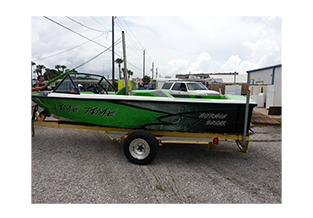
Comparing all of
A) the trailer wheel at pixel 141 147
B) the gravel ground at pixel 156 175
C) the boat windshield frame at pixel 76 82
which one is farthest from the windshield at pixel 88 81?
the trailer wheel at pixel 141 147

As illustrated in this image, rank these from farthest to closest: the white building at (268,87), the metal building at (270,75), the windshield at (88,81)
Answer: the metal building at (270,75) → the white building at (268,87) → the windshield at (88,81)

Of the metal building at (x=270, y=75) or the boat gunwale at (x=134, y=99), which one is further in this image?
the metal building at (x=270, y=75)

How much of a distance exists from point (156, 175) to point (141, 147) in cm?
61

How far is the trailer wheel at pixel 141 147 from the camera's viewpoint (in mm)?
3484

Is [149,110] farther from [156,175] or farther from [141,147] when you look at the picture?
[156,175]

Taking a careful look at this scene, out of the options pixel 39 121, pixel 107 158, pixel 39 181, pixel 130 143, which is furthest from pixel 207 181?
pixel 39 121

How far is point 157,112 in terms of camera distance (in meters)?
3.65

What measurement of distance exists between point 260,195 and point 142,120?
2218 millimetres

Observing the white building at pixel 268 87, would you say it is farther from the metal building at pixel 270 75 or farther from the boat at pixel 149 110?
the boat at pixel 149 110

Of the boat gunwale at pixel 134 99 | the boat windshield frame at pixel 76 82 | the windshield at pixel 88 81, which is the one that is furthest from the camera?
the windshield at pixel 88 81

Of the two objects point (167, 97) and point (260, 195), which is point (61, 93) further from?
point (260, 195)

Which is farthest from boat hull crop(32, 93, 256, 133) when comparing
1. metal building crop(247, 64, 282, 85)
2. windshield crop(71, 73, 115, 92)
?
metal building crop(247, 64, 282, 85)

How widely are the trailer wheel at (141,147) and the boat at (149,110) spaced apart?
310 millimetres

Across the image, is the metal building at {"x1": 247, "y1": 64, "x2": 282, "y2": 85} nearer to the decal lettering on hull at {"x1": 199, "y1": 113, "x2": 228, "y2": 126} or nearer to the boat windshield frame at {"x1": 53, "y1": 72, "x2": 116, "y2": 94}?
the boat windshield frame at {"x1": 53, "y1": 72, "x2": 116, "y2": 94}
